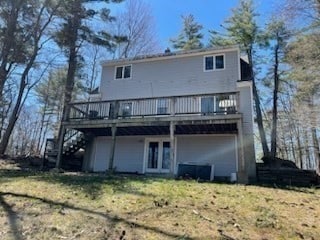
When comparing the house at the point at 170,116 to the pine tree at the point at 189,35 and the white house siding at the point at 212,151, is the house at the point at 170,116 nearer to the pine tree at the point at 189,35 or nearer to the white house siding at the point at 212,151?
the white house siding at the point at 212,151

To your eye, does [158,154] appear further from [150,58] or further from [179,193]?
[179,193]

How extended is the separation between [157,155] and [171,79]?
13.7 ft

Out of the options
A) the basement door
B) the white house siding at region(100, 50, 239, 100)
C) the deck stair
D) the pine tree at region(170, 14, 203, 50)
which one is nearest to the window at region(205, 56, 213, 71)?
the white house siding at region(100, 50, 239, 100)

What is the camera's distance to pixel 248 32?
72.1 ft

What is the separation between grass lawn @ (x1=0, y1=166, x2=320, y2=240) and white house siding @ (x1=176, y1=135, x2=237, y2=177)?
191 inches

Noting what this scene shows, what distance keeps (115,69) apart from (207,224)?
13.8m

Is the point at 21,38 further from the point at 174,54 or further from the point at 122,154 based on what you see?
the point at 122,154

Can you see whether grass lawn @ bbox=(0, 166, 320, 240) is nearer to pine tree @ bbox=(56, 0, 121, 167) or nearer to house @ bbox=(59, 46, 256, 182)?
house @ bbox=(59, 46, 256, 182)

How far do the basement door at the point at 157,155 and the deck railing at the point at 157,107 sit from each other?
1547mm

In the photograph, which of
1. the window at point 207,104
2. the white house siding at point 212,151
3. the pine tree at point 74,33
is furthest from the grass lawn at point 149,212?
the pine tree at point 74,33

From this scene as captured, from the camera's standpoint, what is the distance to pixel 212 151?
15133 mm

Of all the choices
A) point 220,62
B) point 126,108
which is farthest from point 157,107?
point 220,62

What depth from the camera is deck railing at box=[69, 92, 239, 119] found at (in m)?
14.4

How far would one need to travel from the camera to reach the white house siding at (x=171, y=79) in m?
16.1
